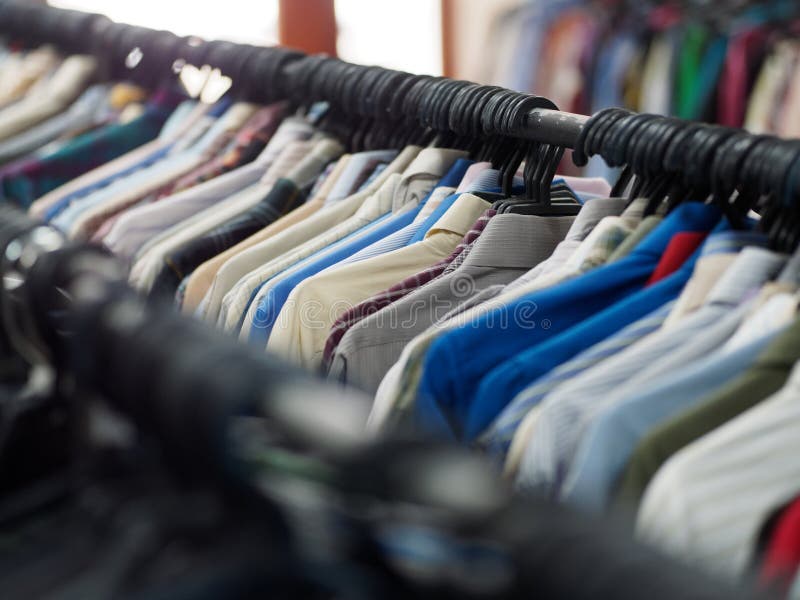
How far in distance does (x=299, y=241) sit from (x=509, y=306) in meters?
0.43

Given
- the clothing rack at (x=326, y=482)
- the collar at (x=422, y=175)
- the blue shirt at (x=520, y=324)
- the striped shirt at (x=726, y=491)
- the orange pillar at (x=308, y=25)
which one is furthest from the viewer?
the orange pillar at (x=308, y=25)

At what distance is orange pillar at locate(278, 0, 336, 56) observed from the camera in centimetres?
295

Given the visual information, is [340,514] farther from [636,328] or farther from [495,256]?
[495,256]

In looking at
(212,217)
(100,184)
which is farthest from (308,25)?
(212,217)

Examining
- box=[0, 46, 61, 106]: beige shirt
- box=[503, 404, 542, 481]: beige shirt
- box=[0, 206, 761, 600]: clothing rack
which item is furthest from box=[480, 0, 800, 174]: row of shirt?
box=[0, 206, 761, 600]: clothing rack

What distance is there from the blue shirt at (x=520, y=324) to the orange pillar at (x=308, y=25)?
2137 mm

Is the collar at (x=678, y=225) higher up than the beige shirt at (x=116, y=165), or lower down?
higher up

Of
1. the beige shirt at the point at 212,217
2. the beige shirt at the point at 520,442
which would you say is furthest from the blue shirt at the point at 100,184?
the beige shirt at the point at 520,442

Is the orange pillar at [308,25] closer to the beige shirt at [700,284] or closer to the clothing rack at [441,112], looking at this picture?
the clothing rack at [441,112]

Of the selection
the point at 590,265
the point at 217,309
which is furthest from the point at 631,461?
the point at 217,309

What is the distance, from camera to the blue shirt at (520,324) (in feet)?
2.94

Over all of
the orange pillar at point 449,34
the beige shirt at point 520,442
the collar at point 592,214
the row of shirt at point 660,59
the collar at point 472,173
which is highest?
the collar at point 592,214

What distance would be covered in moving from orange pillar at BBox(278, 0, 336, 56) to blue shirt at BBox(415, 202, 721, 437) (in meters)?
2.14

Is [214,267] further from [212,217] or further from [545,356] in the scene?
[545,356]
